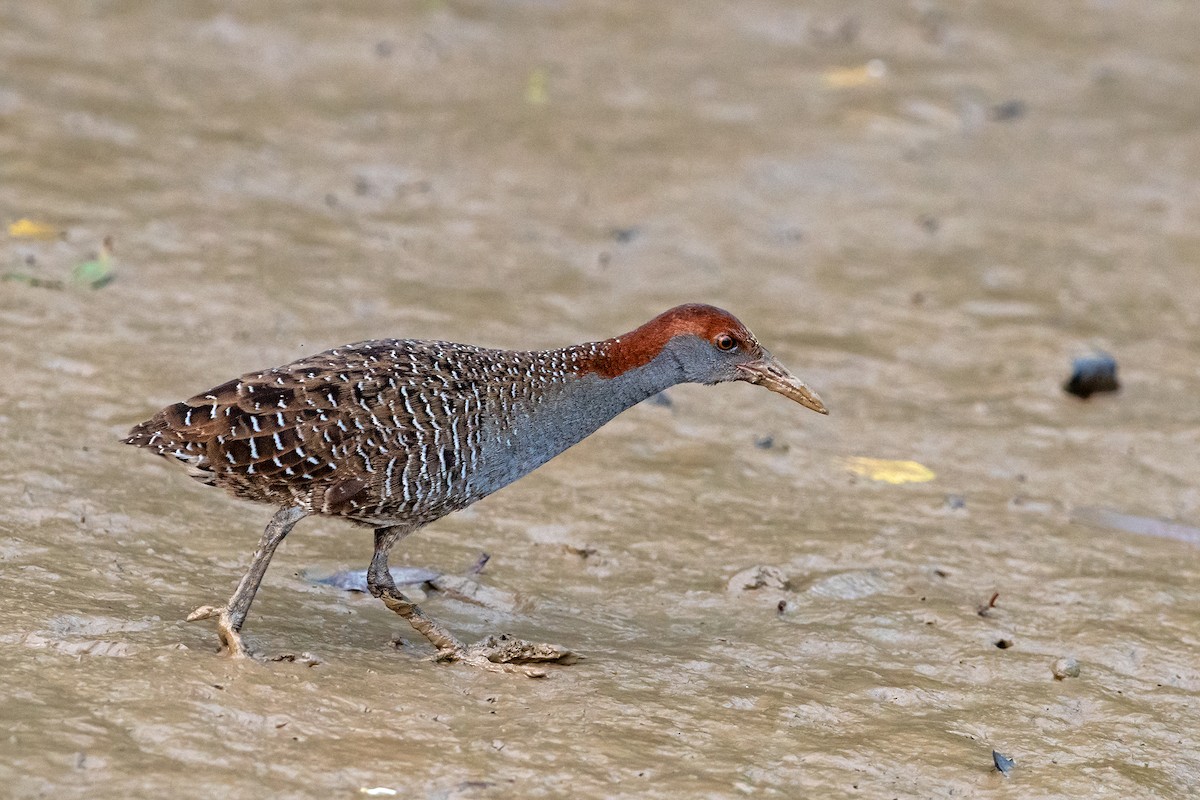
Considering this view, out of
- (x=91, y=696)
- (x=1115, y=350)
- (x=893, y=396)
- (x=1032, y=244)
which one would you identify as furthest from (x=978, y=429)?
(x=91, y=696)

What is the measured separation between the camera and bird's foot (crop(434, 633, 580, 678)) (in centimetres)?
518

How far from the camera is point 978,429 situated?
7.85 m

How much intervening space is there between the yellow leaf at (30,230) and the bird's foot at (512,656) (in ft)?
14.1

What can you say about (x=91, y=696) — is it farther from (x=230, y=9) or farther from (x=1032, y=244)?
(x=230, y=9)

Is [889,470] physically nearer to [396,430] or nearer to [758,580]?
[758,580]

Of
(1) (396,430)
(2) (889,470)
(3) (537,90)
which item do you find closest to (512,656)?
(1) (396,430)

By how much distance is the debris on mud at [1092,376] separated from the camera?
321 inches

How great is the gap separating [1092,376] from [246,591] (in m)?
4.96

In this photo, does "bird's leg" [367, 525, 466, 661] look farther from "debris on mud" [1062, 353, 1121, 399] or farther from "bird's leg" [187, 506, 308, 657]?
"debris on mud" [1062, 353, 1121, 399]

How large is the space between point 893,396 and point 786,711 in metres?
3.37

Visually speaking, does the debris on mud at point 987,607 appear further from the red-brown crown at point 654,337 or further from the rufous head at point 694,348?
the red-brown crown at point 654,337

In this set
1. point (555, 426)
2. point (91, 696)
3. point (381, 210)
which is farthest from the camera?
point (381, 210)

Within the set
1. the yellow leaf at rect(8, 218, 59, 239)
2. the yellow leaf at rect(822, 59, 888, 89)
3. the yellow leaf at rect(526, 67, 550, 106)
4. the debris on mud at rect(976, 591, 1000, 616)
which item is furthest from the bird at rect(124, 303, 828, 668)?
the yellow leaf at rect(822, 59, 888, 89)

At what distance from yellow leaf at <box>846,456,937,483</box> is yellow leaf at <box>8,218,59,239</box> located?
4.45m
